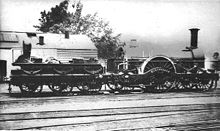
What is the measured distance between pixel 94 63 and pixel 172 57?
3331 millimetres

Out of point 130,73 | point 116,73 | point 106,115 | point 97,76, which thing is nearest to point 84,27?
point 116,73

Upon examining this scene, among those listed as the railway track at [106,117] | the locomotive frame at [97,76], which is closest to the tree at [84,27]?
the locomotive frame at [97,76]

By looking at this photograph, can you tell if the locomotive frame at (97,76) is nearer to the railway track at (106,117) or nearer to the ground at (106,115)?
the ground at (106,115)

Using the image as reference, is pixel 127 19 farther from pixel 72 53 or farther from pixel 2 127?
pixel 72 53

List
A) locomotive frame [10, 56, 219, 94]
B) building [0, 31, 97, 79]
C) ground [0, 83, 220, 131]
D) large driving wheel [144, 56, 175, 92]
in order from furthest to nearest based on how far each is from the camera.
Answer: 1. building [0, 31, 97, 79]
2. large driving wheel [144, 56, 175, 92]
3. locomotive frame [10, 56, 219, 94]
4. ground [0, 83, 220, 131]

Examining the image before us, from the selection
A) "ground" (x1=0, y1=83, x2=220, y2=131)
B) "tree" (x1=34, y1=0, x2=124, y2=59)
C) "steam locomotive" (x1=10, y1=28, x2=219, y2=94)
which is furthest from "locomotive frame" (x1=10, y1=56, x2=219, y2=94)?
"tree" (x1=34, y1=0, x2=124, y2=59)

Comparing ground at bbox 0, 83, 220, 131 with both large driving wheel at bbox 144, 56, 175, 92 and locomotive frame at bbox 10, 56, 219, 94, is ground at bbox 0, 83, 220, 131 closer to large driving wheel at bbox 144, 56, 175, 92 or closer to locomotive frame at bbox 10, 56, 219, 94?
locomotive frame at bbox 10, 56, 219, 94

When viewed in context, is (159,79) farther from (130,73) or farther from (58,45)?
(58,45)

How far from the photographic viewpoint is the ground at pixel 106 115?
17.8 ft

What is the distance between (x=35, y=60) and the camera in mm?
9594

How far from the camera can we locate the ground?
5438mm

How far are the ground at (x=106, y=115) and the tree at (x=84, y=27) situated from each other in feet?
14.3

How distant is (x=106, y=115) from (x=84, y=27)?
12422 millimetres

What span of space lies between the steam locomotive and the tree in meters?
1.44
